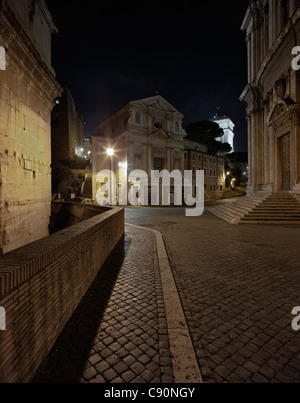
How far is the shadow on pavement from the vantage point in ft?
6.84

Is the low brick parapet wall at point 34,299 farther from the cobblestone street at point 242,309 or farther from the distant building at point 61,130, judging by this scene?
the distant building at point 61,130

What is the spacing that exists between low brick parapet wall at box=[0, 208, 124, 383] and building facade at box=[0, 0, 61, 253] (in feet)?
15.5

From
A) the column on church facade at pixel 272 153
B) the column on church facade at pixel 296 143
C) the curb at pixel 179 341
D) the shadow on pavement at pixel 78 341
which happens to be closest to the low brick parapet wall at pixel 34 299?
the shadow on pavement at pixel 78 341

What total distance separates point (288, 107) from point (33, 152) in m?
18.0

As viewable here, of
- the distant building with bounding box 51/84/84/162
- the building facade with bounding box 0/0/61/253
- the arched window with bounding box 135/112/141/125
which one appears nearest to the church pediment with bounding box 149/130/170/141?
the arched window with bounding box 135/112/141/125

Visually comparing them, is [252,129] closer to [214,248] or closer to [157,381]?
[214,248]

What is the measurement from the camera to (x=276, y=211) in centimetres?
1328

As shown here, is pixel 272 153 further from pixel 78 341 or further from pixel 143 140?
pixel 143 140

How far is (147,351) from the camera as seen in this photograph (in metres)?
2.41

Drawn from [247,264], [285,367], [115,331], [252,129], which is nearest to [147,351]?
[115,331]

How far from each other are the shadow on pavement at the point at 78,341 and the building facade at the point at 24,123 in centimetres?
445

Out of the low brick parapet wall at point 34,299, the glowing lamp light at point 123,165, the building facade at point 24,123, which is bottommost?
the low brick parapet wall at point 34,299

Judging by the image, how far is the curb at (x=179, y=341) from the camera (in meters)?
2.06

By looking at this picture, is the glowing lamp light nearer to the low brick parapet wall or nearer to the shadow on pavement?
the shadow on pavement
